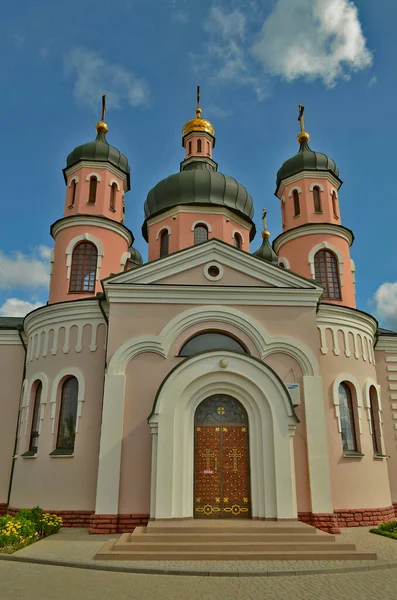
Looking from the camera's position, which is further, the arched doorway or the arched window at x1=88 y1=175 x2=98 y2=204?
the arched window at x1=88 y1=175 x2=98 y2=204

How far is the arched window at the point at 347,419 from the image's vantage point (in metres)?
15.4

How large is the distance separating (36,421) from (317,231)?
40.8ft

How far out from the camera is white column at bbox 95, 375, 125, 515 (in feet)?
40.9

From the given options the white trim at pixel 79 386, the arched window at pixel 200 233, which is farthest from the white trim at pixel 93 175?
the white trim at pixel 79 386

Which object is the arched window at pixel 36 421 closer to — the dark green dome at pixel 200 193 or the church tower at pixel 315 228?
the dark green dome at pixel 200 193

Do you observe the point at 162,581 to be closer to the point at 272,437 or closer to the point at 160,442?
the point at 160,442

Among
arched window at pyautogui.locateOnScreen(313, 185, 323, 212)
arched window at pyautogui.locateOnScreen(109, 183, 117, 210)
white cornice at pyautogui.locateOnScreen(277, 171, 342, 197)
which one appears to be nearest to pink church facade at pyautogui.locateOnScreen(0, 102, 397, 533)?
arched window at pyautogui.locateOnScreen(313, 185, 323, 212)

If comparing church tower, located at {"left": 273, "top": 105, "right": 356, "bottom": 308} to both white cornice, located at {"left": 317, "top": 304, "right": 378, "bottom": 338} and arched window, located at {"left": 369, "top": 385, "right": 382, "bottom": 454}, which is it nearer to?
white cornice, located at {"left": 317, "top": 304, "right": 378, "bottom": 338}

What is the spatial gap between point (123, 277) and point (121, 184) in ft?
24.4

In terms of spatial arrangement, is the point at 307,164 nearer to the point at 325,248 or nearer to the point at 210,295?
the point at 325,248

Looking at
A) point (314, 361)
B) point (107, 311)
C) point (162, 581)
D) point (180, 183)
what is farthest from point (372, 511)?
point (180, 183)

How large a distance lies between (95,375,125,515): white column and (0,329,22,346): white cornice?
6.65 metres

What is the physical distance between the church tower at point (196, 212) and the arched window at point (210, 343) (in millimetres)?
5617

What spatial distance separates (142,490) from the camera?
12656 millimetres
